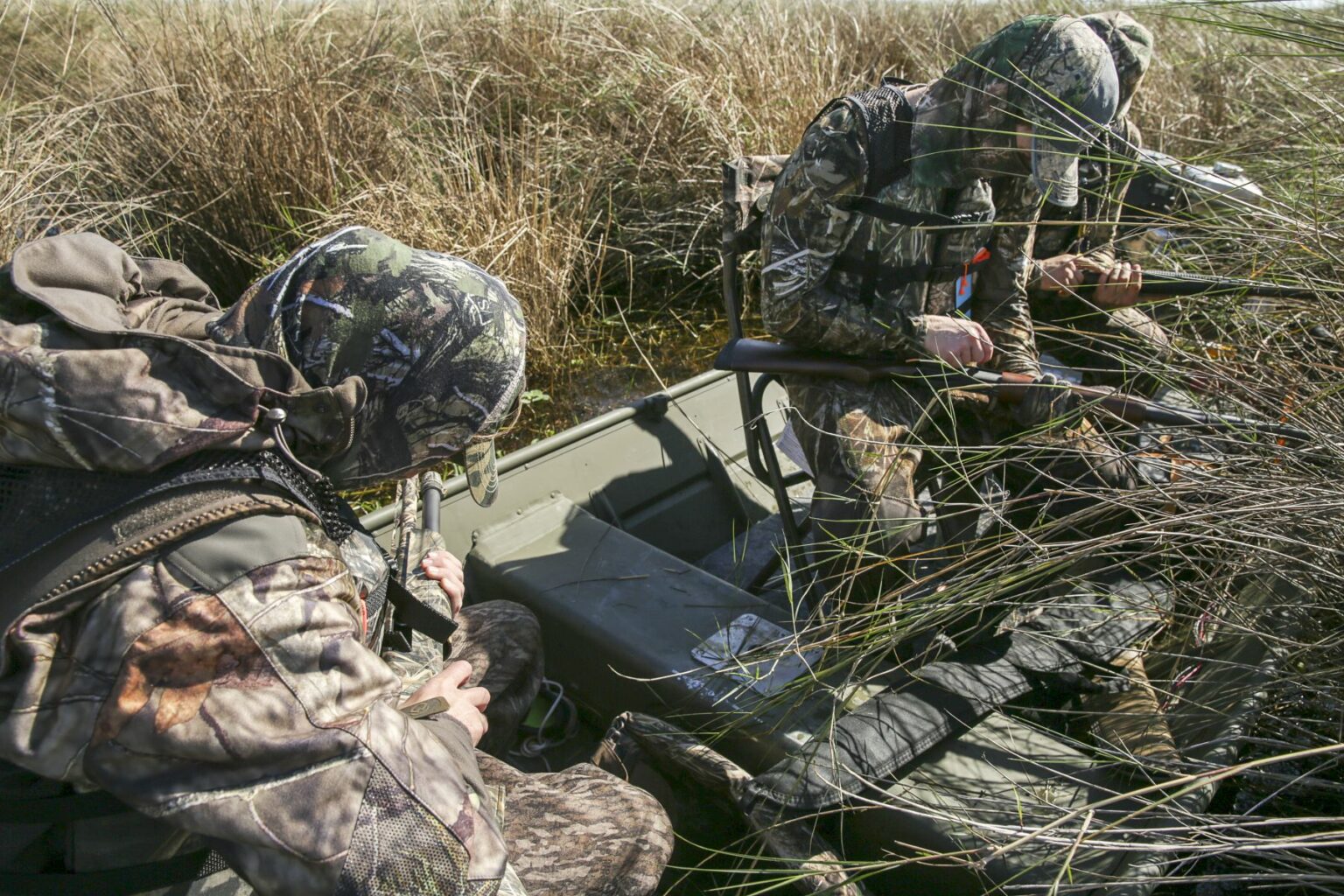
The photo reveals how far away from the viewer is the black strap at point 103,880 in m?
1.65

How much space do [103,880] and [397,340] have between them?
963mm

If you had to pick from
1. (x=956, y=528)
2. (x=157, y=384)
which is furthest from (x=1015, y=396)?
(x=157, y=384)

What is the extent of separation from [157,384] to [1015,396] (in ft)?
7.41

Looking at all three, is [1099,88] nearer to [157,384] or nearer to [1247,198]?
[1247,198]

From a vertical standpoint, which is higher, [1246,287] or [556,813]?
[1246,287]

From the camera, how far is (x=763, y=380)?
332 centimetres

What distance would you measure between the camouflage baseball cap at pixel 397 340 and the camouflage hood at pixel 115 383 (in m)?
0.09

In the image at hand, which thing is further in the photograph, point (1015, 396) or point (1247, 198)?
point (1015, 396)

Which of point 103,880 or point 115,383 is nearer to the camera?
point 115,383

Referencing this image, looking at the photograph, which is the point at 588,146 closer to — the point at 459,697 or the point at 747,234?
the point at 747,234

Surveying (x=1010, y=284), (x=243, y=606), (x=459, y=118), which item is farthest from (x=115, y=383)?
(x=459, y=118)

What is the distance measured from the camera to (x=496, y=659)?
2.62 metres

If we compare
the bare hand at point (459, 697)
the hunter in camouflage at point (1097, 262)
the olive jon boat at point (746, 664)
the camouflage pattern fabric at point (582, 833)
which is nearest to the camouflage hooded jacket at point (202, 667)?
the bare hand at point (459, 697)

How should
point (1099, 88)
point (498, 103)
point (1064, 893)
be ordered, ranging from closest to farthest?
point (1064, 893), point (1099, 88), point (498, 103)
